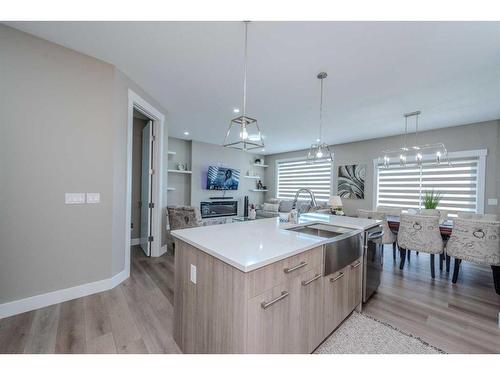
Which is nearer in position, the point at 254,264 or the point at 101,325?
the point at 254,264

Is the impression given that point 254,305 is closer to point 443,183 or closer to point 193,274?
point 193,274

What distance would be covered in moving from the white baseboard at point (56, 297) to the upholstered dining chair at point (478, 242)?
4.34 m

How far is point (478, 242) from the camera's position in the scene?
255 cm

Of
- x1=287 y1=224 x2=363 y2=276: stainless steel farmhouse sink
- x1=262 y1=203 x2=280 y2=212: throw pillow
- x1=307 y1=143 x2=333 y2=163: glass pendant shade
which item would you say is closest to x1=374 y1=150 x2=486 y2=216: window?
x1=262 y1=203 x2=280 y2=212: throw pillow

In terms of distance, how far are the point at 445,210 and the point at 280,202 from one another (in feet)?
13.7

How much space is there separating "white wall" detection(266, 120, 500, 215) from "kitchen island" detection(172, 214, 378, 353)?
4307 millimetres

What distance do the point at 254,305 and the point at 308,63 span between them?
239 cm

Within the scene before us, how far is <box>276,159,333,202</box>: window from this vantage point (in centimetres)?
659

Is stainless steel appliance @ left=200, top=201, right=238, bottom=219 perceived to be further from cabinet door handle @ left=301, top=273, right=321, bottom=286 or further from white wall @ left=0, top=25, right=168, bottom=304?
cabinet door handle @ left=301, top=273, right=321, bottom=286

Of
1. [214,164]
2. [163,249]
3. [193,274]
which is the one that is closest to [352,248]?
[193,274]
